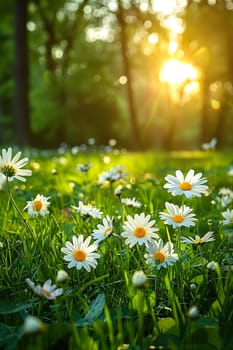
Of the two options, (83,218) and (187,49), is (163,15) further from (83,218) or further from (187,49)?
(83,218)

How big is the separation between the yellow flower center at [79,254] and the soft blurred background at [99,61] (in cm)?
920

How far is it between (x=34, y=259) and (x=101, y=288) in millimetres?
268

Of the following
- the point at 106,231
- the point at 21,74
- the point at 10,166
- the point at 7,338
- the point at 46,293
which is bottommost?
the point at 7,338

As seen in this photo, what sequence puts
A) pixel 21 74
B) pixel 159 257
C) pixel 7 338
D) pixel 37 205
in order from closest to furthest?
pixel 7 338 → pixel 159 257 → pixel 37 205 → pixel 21 74

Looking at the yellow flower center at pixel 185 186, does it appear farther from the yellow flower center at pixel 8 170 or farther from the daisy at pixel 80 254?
the yellow flower center at pixel 8 170

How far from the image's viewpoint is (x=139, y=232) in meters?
1.46

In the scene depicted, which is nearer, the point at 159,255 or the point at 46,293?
the point at 46,293

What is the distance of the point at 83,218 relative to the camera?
6.46 feet

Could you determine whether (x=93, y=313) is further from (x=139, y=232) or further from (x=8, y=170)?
(x=8, y=170)

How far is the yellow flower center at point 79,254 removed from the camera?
1.43 meters

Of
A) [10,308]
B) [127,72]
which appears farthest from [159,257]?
[127,72]

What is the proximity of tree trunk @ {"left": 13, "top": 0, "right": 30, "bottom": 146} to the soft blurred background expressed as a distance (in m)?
0.02

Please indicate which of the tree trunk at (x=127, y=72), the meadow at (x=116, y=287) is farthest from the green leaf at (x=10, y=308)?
the tree trunk at (x=127, y=72)

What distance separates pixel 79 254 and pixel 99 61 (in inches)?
753
